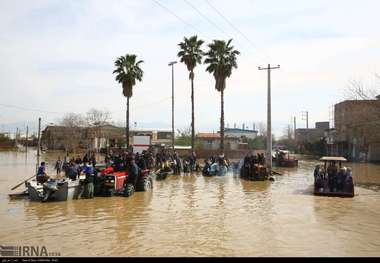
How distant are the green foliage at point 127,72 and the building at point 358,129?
66.4 ft

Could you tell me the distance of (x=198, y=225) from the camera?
529 inches

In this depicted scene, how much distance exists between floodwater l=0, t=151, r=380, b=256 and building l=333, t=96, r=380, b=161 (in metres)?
11.1

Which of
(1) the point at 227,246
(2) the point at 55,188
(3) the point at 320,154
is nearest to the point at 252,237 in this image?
(1) the point at 227,246

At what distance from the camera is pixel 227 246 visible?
10594mm

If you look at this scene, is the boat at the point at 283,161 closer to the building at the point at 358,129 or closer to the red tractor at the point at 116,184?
the building at the point at 358,129

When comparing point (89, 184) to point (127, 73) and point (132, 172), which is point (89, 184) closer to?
point (132, 172)

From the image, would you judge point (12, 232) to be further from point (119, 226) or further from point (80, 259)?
point (80, 259)

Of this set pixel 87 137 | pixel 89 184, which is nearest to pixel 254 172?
pixel 89 184

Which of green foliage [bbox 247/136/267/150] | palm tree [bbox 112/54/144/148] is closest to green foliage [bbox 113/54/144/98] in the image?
palm tree [bbox 112/54/144/148]

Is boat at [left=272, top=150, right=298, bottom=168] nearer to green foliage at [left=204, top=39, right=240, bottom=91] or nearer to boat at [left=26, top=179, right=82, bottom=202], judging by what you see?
green foliage at [left=204, top=39, right=240, bottom=91]

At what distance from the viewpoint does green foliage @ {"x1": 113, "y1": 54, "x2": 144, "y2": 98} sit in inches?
1892

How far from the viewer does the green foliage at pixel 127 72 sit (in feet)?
158

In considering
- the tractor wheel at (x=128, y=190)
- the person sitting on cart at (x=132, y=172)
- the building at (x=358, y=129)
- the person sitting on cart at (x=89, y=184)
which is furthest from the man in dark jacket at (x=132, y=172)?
the building at (x=358, y=129)

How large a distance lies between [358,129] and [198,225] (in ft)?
108
